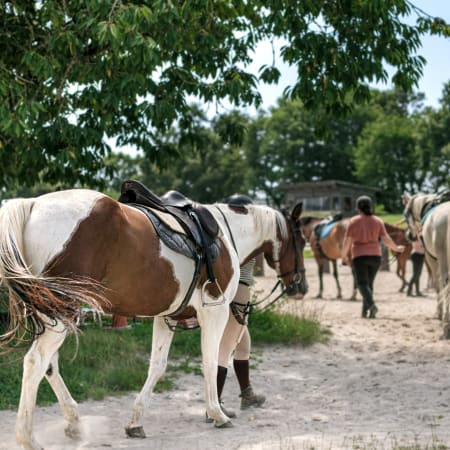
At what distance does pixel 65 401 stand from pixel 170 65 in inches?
189

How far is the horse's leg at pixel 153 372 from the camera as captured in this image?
15.0 ft

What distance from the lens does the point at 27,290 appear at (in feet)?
11.3

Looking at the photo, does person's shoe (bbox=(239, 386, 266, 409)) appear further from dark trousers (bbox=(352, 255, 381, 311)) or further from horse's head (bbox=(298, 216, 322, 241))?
horse's head (bbox=(298, 216, 322, 241))

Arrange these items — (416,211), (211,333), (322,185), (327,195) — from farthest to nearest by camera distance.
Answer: (327,195)
(322,185)
(416,211)
(211,333)

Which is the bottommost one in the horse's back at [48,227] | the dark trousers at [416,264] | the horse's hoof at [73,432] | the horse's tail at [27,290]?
the horse's hoof at [73,432]

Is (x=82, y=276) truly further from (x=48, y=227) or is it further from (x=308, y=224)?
(x=308, y=224)

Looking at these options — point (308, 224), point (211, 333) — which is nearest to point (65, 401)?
point (211, 333)

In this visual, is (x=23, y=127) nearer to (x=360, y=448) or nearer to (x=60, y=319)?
(x=60, y=319)

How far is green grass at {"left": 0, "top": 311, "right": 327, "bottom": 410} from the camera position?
5875 millimetres

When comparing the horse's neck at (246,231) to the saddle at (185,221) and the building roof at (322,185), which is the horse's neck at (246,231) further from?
the building roof at (322,185)

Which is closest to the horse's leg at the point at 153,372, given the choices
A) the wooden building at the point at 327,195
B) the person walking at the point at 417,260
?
the person walking at the point at 417,260

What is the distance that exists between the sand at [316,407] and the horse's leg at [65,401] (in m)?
0.09

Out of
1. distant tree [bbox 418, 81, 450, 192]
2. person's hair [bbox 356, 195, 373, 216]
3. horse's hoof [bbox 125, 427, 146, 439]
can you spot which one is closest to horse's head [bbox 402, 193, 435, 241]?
person's hair [bbox 356, 195, 373, 216]

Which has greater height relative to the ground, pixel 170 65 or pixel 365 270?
pixel 170 65
